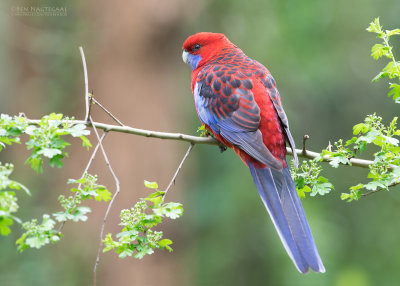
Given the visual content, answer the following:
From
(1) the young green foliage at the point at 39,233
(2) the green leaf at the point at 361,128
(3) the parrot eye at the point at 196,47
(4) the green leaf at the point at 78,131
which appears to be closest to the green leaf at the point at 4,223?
(1) the young green foliage at the point at 39,233

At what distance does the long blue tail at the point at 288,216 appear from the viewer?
2.58 m

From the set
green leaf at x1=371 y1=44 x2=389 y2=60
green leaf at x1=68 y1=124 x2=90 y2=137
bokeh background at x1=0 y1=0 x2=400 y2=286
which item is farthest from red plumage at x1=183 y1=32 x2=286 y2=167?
bokeh background at x1=0 y1=0 x2=400 y2=286

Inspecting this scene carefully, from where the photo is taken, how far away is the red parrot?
272cm

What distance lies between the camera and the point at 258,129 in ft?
10.5

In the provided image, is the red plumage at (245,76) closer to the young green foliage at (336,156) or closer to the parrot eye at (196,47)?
the parrot eye at (196,47)

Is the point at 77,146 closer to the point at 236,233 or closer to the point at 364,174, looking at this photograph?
the point at 236,233

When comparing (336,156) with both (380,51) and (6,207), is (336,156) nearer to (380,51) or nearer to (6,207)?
(380,51)

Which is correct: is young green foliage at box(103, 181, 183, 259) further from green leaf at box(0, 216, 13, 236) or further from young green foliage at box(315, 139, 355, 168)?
young green foliage at box(315, 139, 355, 168)

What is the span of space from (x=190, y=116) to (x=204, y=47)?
3.16 metres

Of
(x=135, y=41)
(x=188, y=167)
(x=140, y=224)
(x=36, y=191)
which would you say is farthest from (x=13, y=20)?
(x=140, y=224)

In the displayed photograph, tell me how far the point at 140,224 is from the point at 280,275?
5.00 m

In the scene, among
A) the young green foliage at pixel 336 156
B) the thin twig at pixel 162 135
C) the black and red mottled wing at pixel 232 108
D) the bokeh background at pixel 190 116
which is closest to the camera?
the young green foliage at pixel 336 156

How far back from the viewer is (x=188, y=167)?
667 cm

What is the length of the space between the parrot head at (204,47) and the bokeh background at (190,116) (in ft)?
5.60
